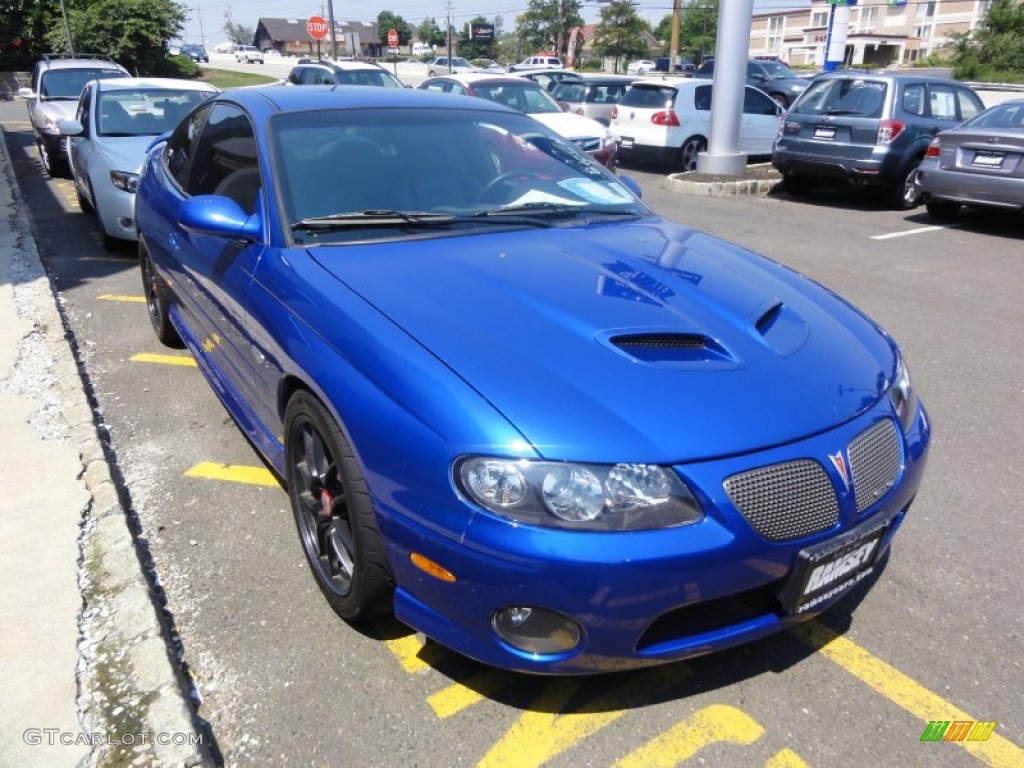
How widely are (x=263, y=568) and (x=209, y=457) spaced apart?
105 centimetres

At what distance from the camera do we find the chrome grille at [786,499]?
6.68 feet

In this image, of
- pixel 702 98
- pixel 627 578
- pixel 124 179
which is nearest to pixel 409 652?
pixel 627 578

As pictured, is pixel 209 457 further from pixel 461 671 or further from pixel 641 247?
pixel 641 247

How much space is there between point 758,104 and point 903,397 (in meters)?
13.2

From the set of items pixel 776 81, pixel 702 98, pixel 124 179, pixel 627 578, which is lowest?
pixel 627 578

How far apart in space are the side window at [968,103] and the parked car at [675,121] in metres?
3.23

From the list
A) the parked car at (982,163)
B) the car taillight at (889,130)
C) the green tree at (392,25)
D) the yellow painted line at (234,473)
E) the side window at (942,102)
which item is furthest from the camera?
the green tree at (392,25)

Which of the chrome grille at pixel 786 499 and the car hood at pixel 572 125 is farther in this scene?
the car hood at pixel 572 125

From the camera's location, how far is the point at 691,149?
546 inches

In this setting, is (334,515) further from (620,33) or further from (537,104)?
(620,33)

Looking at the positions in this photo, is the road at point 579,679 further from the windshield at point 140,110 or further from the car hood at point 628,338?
the windshield at point 140,110

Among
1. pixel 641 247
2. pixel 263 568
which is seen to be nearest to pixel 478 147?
pixel 641 247

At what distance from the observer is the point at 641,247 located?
3.15 m

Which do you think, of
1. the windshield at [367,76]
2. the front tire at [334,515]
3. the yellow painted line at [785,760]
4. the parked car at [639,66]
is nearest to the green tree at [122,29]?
the windshield at [367,76]
